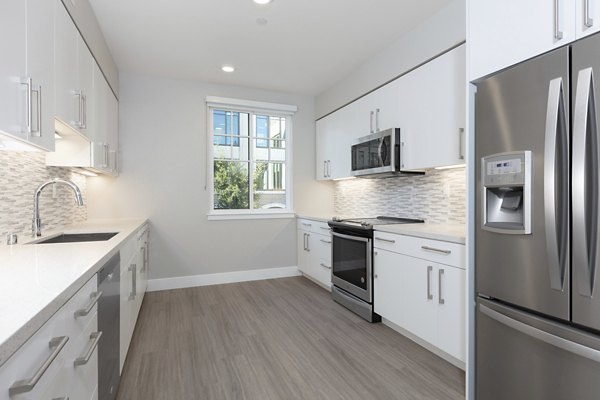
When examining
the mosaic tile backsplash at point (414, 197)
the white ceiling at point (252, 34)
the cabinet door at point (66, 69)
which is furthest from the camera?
the mosaic tile backsplash at point (414, 197)

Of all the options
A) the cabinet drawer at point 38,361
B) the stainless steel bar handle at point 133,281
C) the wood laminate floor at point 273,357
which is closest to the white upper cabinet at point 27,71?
the cabinet drawer at point 38,361

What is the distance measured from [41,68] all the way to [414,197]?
118 inches

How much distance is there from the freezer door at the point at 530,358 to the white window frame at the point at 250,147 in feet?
10.6

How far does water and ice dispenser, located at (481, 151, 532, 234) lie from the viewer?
1389 mm

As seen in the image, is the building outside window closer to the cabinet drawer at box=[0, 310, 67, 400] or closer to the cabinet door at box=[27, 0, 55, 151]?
the cabinet door at box=[27, 0, 55, 151]

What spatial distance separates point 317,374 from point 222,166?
119 inches

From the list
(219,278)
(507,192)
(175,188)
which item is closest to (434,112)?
(507,192)

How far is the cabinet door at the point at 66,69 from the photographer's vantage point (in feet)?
5.79

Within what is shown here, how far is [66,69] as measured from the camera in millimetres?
1911

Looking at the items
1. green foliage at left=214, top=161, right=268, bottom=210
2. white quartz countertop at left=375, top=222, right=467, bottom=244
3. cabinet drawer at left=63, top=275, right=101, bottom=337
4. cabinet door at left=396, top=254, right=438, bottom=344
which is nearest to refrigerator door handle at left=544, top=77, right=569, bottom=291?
white quartz countertop at left=375, top=222, right=467, bottom=244

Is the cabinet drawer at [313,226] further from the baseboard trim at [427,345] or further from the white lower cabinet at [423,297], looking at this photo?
the baseboard trim at [427,345]

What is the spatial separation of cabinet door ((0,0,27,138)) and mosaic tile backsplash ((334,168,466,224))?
288 cm

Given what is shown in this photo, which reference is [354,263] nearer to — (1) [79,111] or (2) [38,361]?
(1) [79,111]

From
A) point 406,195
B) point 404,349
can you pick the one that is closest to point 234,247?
point 406,195
